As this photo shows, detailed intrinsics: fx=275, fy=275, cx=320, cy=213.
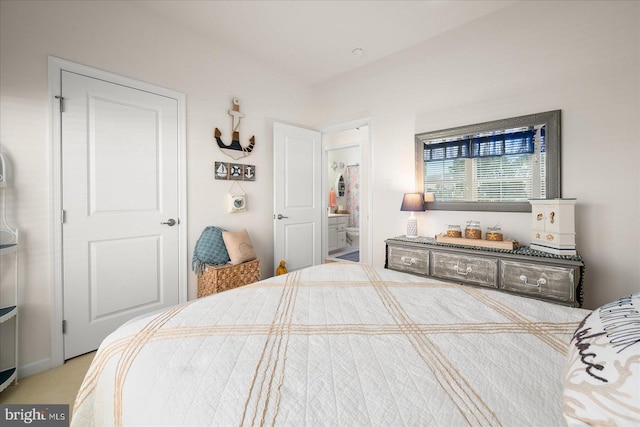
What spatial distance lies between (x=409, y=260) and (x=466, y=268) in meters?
0.50

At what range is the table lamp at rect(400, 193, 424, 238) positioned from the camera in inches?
111

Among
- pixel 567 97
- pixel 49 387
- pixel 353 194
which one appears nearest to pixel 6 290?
pixel 49 387

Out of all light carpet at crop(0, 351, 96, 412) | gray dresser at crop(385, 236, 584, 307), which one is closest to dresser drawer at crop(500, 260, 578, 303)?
gray dresser at crop(385, 236, 584, 307)

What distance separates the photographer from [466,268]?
2307mm

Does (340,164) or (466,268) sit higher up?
(340,164)

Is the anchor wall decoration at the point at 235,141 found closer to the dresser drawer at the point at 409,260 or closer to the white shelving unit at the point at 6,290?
the white shelving unit at the point at 6,290

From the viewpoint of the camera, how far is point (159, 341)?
0.91 m

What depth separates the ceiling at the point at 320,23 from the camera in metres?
2.39

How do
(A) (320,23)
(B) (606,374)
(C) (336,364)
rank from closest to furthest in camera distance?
(B) (606,374) → (C) (336,364) → (A) (320,23)

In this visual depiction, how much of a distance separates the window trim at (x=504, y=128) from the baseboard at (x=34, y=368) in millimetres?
3470

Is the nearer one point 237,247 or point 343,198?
point 237,247

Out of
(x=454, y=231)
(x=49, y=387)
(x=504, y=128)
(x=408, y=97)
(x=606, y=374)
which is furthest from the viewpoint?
(x=408, y=97)

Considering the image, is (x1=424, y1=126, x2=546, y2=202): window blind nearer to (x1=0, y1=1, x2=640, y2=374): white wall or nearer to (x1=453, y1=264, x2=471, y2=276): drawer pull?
(x1=0, y1=1, x2=640, y2=374): white wall

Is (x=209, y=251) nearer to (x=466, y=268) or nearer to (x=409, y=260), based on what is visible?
(x=409, y=260)
